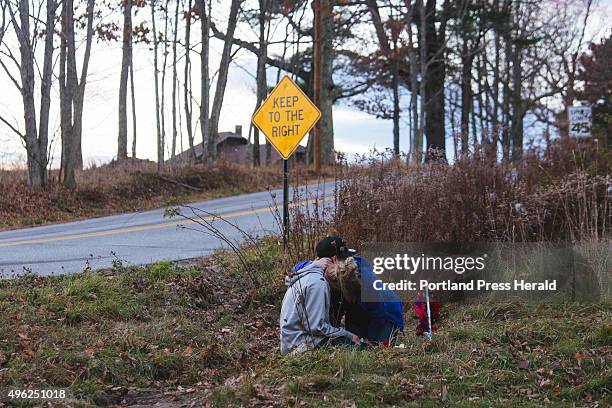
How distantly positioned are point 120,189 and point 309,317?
53.2 feet

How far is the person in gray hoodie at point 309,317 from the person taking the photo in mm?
6645

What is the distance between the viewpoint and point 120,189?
2208 centimetres

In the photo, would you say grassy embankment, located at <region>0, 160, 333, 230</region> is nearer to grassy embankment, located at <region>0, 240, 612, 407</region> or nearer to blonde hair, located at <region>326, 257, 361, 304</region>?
grassy embankment, located at <region>0, 240, 612, 407</region>

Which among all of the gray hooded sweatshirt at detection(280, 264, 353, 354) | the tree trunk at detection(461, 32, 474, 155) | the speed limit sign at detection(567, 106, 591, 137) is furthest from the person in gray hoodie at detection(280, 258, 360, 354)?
the tree trunk at detection(461, 32, 474, 155)

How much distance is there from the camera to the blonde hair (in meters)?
6.75

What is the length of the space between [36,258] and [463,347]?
7.21 meters

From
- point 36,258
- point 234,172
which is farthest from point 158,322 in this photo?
point 234,172

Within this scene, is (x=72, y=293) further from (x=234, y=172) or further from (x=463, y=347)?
(x=234, y=172)

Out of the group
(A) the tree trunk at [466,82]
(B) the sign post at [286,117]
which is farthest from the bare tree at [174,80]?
(B) the sign post at [286,117]

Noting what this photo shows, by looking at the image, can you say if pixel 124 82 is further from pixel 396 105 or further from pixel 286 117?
pixel 286 117

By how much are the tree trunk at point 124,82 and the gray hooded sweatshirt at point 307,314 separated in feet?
75.6

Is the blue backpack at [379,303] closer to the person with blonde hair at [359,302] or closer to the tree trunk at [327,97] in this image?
the person with blonde hair at [359,302]

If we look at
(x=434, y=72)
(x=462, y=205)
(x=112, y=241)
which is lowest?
(x=112, y=241)

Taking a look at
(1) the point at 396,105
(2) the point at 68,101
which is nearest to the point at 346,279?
(2) the point at 68,101
